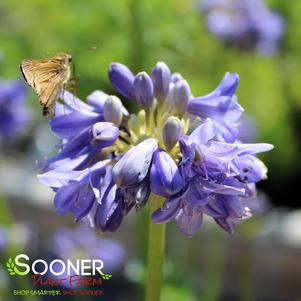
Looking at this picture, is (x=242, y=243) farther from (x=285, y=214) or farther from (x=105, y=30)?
(x=105, y=30)

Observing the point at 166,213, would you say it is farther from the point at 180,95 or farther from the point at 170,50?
the point at 170,50

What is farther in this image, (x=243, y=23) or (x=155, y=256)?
(x=243, y=23)

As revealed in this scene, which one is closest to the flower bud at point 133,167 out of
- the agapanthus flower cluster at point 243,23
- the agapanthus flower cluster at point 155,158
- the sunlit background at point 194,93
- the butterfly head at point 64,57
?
the agapanthus flower cluster at point 155,158

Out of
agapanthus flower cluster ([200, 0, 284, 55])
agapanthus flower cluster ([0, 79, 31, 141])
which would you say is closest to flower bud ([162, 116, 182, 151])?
agapanthus flower cluster ([0, 79, 31, 141])

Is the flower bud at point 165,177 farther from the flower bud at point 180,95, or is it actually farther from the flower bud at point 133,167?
the flower bud at point 180,95

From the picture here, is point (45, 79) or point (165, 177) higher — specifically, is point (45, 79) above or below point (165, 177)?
above

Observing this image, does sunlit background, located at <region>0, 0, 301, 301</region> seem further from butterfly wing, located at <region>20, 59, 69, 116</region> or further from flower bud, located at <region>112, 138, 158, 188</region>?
flower bud, located at <region>112, 138, 158, 188</region>

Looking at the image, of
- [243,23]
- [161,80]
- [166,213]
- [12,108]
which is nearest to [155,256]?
[166,213]
